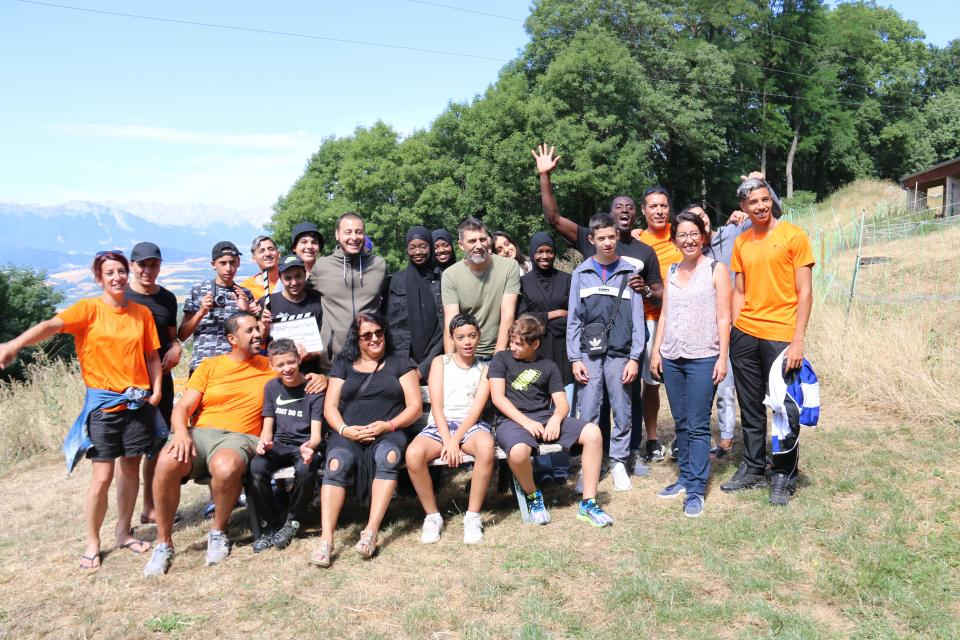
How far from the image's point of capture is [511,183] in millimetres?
30000

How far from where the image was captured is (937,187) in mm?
32031

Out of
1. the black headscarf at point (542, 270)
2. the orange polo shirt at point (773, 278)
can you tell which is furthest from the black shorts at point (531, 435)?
the orange polo shirt at point (773, 278)

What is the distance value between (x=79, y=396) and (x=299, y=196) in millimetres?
29252

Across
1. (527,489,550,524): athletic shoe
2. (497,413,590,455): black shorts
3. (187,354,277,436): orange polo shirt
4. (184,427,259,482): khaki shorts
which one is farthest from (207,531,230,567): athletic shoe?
(527,489,550,524): athletic shoe

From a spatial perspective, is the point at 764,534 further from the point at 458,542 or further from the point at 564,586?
the point at 458,542

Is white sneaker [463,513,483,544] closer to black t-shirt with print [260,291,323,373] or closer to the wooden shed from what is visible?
black t-shirt with print [260,291,323,373]

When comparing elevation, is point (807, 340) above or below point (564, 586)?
above

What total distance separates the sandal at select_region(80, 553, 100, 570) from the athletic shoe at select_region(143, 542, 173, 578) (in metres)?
0.36

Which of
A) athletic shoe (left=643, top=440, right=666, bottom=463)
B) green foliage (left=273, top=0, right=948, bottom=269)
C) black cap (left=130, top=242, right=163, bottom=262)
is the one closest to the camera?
black cap (left=130, top=242, right=163, bottom=262)

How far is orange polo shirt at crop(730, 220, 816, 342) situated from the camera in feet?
14.3

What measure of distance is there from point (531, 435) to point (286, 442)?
66.7 inches

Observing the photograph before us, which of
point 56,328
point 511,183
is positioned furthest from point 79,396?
point 511,183

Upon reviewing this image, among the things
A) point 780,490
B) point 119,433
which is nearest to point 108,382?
point 119,433

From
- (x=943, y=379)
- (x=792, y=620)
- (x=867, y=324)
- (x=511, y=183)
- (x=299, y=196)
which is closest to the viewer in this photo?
(x=792, y=620)
